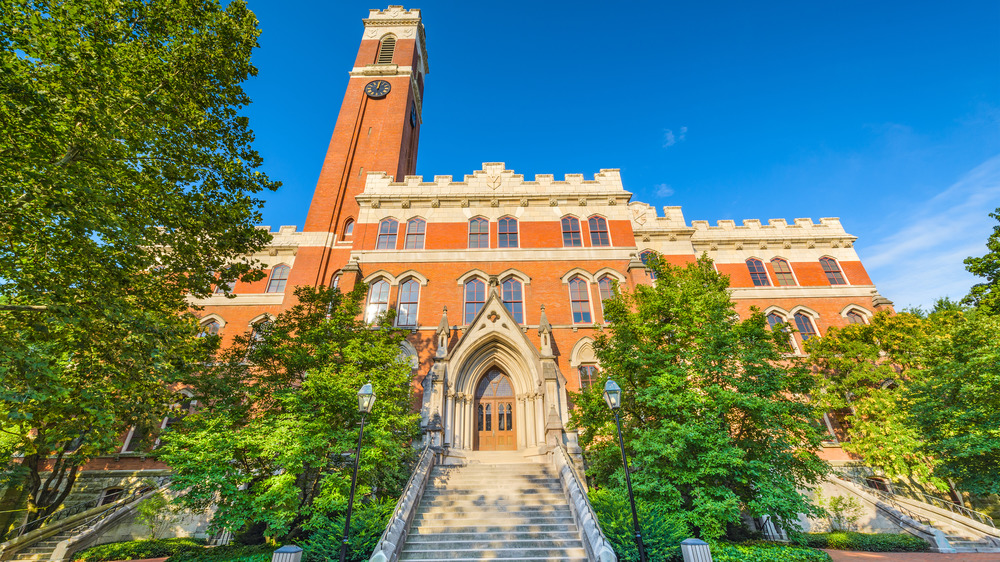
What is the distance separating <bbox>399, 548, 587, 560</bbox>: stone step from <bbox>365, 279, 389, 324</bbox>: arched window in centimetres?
1188

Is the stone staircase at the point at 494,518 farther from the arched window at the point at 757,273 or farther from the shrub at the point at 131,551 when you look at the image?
the arched window at the point at 757,273

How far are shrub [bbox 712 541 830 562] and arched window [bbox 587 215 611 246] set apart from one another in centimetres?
1440

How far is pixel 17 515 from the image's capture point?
15.8 m

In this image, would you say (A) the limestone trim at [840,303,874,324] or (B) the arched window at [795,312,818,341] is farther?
(A) the limestone trim at [840,303,874,324]

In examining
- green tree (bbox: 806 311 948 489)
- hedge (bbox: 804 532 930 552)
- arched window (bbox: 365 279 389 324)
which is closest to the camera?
hedge (bbox: 804 532 930 552)

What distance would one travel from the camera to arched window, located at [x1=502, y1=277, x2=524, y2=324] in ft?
63.9

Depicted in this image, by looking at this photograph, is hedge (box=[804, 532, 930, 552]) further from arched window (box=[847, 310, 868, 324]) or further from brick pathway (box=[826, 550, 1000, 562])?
arched window (box=[847, 310, 868, 324])

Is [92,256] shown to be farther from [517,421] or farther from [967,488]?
[967,488]

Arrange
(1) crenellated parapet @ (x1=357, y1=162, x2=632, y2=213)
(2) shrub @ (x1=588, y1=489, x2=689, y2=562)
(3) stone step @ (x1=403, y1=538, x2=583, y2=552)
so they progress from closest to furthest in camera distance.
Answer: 1. (2) shrub @ (x1=588, y1=489, x2=689, y2=562)
2. (3) stone step @ (x1=403, y1=538, x2=583, y2=552)
3. (1) crenellated parapet @ (x1=357, y1=162, x2=632, y2=213)

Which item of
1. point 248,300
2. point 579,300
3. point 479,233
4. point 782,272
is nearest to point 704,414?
point 579,300

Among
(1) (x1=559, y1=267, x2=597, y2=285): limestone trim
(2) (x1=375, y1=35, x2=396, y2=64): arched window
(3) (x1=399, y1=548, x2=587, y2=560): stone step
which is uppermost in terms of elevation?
(2) (x1=375, y1=35, x2=396, y2=64): arched window

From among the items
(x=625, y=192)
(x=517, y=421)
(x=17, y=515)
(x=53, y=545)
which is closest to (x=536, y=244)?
(x=625, y=192)

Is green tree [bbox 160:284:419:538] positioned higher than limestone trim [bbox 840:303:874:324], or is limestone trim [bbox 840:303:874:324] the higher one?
Result: limestone trim [bbox 840:303:874:324]

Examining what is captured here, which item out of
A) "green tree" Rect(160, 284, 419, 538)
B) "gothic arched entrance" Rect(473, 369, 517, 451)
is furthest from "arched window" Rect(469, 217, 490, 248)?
"green tree" Rect(160, 284, 419, 538)
